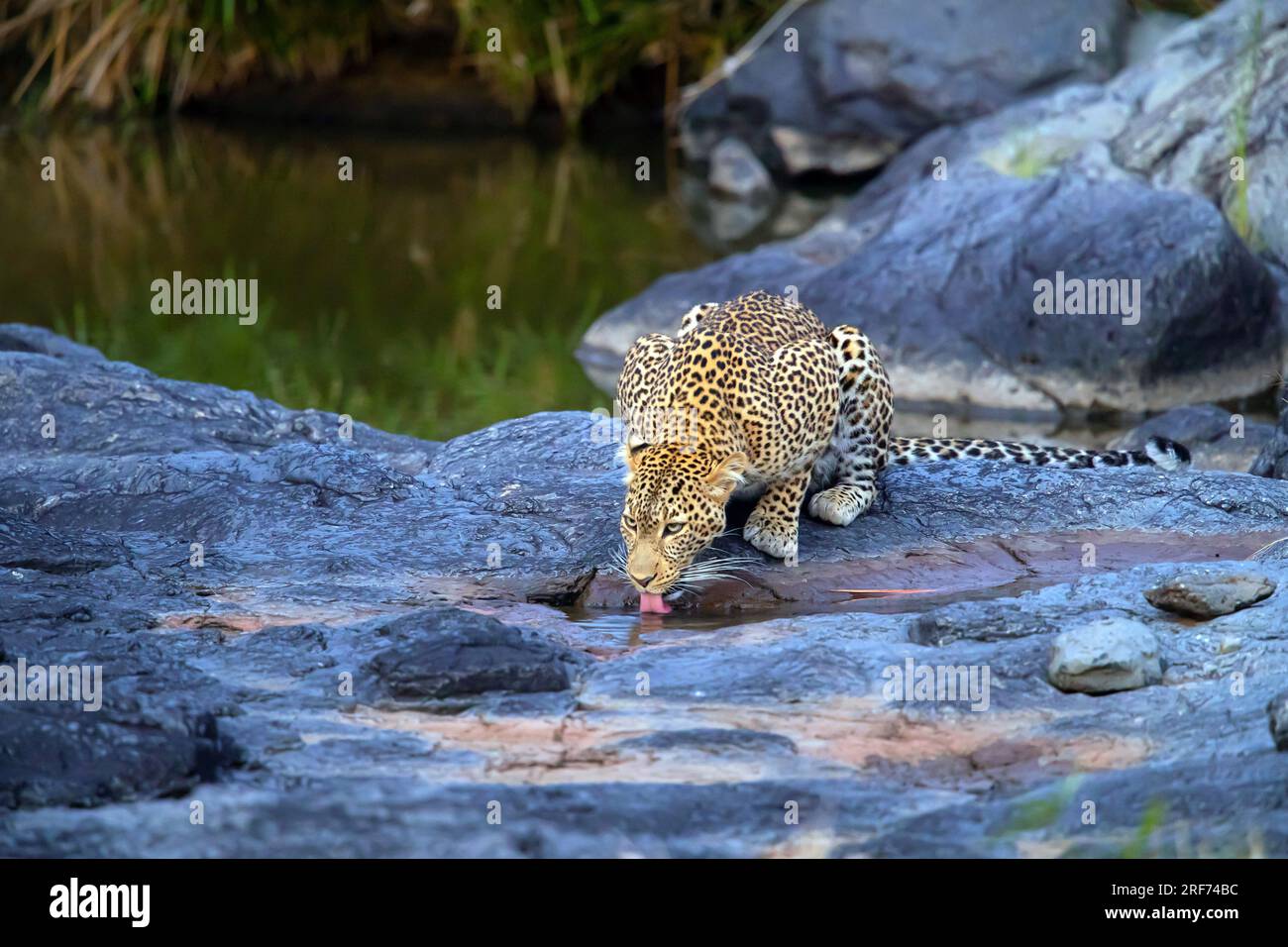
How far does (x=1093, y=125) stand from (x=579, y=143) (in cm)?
886

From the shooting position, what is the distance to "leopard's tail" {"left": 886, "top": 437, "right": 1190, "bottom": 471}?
8.90 m

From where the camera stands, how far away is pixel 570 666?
6.24 meters

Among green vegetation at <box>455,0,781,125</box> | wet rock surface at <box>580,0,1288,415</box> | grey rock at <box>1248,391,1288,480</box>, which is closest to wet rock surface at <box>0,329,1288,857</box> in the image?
grey rock at <box>1248,391,1288,480</box>

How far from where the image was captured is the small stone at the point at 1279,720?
5301 millimetres

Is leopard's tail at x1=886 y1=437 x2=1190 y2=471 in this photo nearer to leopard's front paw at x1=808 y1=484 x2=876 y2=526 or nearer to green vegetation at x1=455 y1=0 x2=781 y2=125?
leopard's front paw at x1=808 y1=484 x2=876 y2=526

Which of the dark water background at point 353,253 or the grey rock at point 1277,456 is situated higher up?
the dark water background at point 353,253

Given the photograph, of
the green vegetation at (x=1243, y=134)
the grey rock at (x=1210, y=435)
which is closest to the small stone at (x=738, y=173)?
the green vegetation at (x=1243, y=134)

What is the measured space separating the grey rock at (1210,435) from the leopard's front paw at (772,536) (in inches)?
162

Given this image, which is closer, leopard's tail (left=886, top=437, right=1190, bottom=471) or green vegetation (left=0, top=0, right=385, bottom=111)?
leopard's tail (left=886, top=437, right=1190, bottom=471)

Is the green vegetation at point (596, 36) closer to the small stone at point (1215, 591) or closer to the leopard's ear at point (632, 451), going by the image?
the leopard's ear at point (632, 451)

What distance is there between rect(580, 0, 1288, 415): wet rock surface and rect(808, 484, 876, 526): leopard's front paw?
5.60 m

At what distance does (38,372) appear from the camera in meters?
9.56
